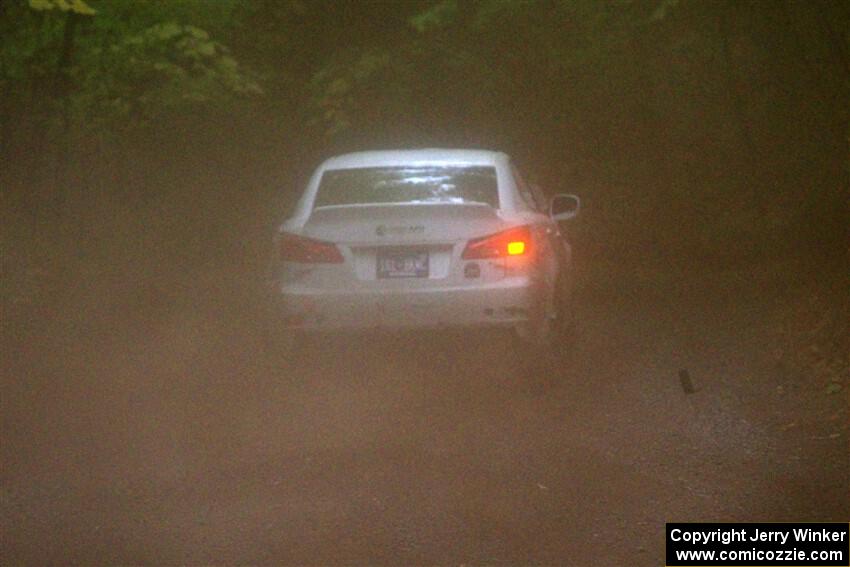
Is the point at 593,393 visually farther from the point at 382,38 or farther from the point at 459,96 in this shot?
the point at 382,38

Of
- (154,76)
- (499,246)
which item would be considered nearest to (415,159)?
(499,246)

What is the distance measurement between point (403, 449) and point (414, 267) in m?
1.85

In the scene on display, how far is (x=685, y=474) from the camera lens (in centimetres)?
809

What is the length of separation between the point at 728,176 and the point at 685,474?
1608 centimetres

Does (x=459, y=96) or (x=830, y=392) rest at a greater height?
(x=459, y=96)

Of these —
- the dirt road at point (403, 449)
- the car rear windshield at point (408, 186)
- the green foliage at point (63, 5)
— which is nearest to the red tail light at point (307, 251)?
the car rear windshield at point (408, 186)

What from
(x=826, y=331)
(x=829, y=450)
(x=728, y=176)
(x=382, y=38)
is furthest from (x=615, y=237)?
(x=829, y=450)

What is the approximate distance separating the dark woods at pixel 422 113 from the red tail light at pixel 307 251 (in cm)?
551

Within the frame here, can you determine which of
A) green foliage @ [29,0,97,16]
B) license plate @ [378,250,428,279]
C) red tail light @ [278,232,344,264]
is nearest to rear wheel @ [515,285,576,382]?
license plate @ [378,250,428,279]

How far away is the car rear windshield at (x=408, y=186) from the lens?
11.0 m

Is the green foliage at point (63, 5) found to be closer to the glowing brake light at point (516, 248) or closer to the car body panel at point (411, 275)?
the car body panel at point (411, 275)

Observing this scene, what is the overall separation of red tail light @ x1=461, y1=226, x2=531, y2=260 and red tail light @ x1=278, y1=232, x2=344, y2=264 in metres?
0.85

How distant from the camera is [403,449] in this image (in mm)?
8828

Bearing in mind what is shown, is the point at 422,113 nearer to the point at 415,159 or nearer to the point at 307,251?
the point at 415,159
